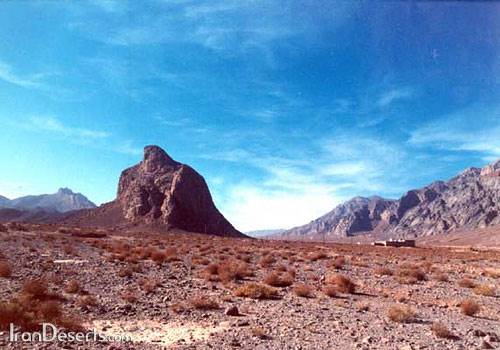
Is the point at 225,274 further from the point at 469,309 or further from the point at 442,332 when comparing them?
the point at 442,332

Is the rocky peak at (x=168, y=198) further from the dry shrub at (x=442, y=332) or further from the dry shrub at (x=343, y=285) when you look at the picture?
the dry shrub at (x=442, y=332)

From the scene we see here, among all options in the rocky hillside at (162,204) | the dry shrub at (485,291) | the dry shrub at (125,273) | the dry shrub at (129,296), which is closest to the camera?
the dry shrub at (129,296)

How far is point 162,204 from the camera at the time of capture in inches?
4363

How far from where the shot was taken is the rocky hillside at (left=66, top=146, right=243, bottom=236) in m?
105

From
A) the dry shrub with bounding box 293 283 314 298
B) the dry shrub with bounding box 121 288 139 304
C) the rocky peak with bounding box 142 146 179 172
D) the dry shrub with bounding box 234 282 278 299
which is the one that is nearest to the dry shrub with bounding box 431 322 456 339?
the dry shrub with bounding box 293 283 314 298

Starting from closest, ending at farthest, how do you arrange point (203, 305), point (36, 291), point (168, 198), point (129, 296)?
1. point (36, 291)
2. point (203, 305)
3. point (129, 296)
4. point (168, 198)

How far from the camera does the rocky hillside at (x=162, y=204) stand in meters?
105

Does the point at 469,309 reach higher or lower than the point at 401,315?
lower

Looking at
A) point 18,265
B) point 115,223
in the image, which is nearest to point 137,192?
point 115,223

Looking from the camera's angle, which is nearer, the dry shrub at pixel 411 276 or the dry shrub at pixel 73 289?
the dry shrub at pixel 73 289

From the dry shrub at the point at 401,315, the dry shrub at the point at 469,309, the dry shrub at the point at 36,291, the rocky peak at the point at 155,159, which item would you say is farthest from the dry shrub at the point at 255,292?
the rocky peak at the point at 155,159

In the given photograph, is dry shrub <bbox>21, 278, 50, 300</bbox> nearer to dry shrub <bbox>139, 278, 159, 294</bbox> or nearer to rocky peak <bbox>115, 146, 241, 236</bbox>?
dry shrub <bbox>139, 278, 159, 294</bbox>

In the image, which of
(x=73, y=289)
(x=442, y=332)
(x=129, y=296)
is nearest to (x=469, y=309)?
(x=442, y=332)

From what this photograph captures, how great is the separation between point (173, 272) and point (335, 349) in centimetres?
1254
